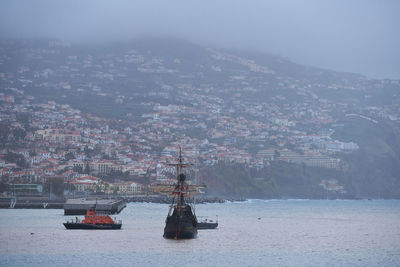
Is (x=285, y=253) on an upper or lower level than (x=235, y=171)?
lower

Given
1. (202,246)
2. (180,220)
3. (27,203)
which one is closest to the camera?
(202,246)

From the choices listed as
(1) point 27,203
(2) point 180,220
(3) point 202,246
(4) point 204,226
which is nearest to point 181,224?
(2) point 180,220

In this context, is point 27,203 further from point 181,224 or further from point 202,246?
point 202,246

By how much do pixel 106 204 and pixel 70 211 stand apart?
4.70 metres

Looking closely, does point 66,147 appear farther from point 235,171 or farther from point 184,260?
point 184,260

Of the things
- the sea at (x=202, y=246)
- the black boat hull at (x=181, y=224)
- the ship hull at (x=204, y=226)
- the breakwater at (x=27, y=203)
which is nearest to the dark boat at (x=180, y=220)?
the black boat hull at (x=181, y=224)

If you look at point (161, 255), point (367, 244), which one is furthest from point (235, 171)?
point (161, 255)

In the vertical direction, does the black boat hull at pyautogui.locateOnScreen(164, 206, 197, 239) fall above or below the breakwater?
below

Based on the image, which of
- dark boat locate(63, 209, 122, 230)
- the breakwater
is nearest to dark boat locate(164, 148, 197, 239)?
dark boat locate(63, 209, 122, 230)

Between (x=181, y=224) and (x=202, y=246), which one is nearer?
(x=202, y=246)

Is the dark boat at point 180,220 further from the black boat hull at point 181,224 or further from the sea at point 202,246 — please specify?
the sea at point 202,246

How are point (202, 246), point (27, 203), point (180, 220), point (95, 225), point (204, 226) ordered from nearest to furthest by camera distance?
point (202, 246)
point (180, 220)
point (95, 225)
point (204, 226)
point (27, 203)

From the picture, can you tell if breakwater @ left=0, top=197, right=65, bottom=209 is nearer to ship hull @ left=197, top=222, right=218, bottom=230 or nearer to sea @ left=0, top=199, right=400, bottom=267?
sea @ left=0, top=199, right=400, bottom=267

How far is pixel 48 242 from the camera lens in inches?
2478
